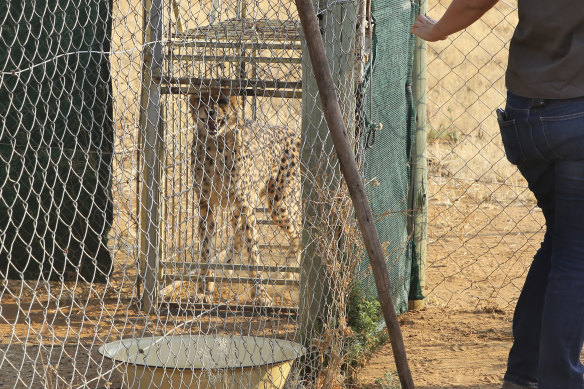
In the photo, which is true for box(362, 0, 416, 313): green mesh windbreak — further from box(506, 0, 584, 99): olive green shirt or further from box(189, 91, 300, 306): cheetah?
box(506, 0, 584, 99): olive green shirt

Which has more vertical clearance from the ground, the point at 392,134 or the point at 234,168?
the point at 392,134

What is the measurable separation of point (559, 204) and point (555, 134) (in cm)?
25

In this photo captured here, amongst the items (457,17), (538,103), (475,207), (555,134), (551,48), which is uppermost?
(457,17)

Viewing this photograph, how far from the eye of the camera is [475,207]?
8.29 metres

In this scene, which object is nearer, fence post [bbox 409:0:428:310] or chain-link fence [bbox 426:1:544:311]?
fence post [bbox 409:0:428:310]

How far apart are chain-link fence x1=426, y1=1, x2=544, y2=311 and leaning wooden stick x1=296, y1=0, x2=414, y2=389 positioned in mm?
2207

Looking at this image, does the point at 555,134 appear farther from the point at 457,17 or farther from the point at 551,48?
the point at 457,17

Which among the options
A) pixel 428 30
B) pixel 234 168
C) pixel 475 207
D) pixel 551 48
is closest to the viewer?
pixel 551 48

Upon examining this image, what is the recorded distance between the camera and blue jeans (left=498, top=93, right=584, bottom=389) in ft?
8.64

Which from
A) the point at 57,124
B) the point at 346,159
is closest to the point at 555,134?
the point at 346,159

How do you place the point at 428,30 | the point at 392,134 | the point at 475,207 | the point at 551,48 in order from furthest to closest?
1. the point at 475,207
2. the point at 392,134
3. the point at 428,30
4. the point at 551,48

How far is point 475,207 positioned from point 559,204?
569cm

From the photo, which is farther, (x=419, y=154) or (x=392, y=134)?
(x=419, y=154)

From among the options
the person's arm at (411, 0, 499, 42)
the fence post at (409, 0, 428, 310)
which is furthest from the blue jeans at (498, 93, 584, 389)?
the fence post at (409, 0, 428, 310)
